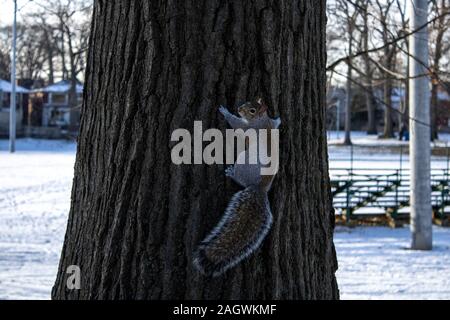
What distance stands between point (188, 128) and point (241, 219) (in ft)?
1.08

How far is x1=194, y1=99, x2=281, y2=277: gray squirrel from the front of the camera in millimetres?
2133

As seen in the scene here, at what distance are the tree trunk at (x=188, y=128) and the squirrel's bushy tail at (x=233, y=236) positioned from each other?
3 cm

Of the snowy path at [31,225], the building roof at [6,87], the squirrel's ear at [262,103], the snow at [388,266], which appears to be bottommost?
the snow at [388,266]

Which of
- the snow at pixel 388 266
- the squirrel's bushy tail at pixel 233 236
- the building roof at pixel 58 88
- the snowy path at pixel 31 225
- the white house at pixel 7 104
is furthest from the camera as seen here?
the building roof at pixel 58 88

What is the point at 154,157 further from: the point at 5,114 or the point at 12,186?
the point at 5,114

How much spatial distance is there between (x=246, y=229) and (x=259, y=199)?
0.34ft

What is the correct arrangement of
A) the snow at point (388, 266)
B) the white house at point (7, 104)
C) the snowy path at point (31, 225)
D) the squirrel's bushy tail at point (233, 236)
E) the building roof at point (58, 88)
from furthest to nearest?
the building roof at point (58, 88) < the white house at point (7, 104) < the snow at point (388, 266) < the snowy path at point (31, 225) < the squirrel's bushy tail at point (233, 236)

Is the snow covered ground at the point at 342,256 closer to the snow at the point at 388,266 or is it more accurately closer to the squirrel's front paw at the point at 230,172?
the snow at the point at 388,266

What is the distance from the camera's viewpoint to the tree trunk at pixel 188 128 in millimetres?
2150

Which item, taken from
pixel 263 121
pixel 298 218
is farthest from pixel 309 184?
pixel 263 121

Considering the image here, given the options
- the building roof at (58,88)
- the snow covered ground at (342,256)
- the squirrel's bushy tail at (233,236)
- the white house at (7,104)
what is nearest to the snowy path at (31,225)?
the snow covered ground at (342,256)

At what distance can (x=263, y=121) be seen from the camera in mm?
2176

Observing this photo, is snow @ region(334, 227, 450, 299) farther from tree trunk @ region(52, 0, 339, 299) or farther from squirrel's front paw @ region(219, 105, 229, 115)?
squirrel's front paw @ region(219, 105, 229, 115)

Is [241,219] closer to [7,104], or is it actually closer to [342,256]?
[342,256]
